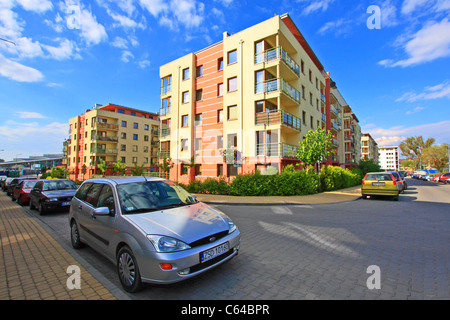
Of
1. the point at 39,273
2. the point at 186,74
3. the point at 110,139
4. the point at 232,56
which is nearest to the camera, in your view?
the point at 39,273

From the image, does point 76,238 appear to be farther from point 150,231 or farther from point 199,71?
point 199,71

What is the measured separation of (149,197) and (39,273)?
2076 millimetres

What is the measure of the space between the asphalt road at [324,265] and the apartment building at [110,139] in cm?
4080

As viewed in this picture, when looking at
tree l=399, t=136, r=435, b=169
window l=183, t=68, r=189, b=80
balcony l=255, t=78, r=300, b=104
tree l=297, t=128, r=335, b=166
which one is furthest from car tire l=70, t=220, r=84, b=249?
tree l=399, t=136, r=435, b=169

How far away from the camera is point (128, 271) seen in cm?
297

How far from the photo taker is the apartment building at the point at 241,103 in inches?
726

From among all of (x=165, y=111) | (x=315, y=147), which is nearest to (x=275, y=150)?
(x=315, y=147)

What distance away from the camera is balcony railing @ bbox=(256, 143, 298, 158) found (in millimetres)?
17828

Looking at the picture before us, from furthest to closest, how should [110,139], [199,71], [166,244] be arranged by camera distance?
[110,139]
[199,71]
[166,244]

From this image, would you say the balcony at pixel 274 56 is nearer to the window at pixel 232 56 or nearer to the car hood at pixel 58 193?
the window at pixel 232 56

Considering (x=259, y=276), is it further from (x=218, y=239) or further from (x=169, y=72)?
(x=169, y=72)

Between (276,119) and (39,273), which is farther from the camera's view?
(276,119)

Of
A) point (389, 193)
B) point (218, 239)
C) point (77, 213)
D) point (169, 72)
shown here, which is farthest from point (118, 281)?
point (169, 72)

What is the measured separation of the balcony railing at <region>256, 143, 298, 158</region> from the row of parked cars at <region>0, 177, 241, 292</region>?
14491 mm
